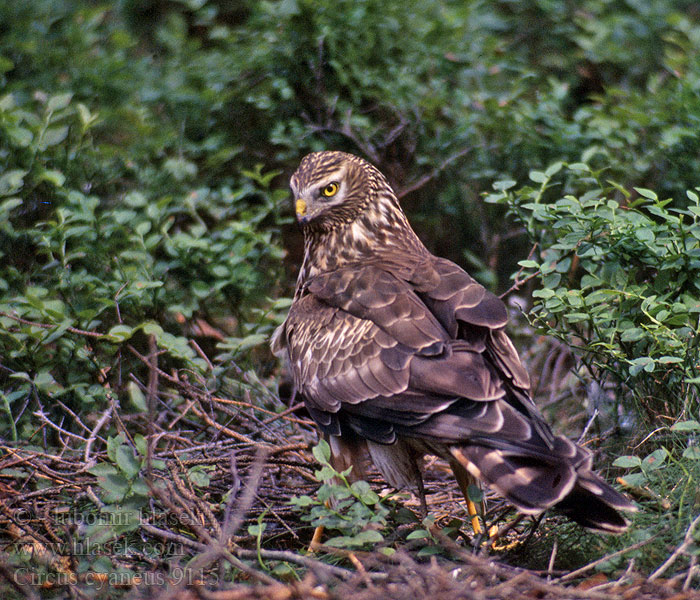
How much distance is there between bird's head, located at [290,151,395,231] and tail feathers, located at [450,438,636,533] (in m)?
1.56

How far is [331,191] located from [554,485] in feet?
6.28

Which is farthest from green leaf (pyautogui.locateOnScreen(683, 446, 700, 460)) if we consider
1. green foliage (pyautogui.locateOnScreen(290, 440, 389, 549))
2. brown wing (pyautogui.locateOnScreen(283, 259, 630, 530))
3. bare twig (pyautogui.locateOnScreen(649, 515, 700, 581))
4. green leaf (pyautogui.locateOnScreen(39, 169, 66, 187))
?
green leaf (pyautogui.locateOnScreen(39, 169, 66, 187))

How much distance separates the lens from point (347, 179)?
161 inches

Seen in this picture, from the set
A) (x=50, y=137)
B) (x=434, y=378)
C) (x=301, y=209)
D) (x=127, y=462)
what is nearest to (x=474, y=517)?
(x=434, y=378)

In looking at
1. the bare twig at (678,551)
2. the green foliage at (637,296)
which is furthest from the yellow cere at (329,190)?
the bare twig at (678,551)

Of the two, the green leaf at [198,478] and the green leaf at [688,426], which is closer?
the green leaf at [688,426]

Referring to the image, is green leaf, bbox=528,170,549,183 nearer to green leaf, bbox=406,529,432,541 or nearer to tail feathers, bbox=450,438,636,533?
tail feathers, bbox=450,438,636,533

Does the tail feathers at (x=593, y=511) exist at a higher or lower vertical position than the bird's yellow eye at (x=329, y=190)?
lower

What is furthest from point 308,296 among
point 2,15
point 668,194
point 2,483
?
point 2,15

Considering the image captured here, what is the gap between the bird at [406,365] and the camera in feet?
9.53

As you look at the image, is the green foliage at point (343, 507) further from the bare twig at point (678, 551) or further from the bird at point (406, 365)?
the bare twig at point (678, 551)

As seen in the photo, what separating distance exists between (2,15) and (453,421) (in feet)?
16.3

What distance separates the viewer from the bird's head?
402cm

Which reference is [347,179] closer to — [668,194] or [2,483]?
[2,483]
